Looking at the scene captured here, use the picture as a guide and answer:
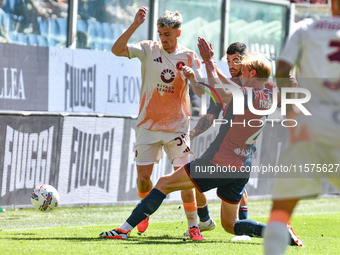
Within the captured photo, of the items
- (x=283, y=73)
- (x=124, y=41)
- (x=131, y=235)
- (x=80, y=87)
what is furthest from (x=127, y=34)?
(x=80, y=87)

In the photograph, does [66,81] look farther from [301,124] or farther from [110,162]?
[301,124]

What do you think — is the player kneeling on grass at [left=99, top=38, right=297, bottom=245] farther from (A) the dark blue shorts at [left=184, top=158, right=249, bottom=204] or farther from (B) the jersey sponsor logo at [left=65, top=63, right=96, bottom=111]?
(B) the jersey sponsor logo at [left=65, top=63, right=96, bottom=111]

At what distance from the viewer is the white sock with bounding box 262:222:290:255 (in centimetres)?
306

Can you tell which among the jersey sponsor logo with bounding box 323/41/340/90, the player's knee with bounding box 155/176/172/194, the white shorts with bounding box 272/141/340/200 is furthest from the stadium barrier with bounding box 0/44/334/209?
the jersey sponsor logo with bounding box 323/41/340/90

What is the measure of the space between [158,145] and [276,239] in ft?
11.3

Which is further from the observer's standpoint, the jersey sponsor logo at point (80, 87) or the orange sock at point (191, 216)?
the jersey sponsor logo at point (80, 87)

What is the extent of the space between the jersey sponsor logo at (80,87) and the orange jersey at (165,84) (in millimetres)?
3638

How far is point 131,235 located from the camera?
6113 millimetres

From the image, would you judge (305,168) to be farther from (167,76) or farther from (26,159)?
(26,159)

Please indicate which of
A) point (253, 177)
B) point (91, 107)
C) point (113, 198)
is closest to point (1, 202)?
point (113, 198)

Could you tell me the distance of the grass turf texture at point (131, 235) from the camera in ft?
16.8

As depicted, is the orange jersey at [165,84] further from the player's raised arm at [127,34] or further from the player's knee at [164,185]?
the player's knee at [164,185]

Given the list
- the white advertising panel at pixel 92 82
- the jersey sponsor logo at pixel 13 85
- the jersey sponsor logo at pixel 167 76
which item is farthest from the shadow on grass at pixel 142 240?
the white advertising panel at pixel 92 82

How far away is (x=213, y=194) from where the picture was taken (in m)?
10.9
